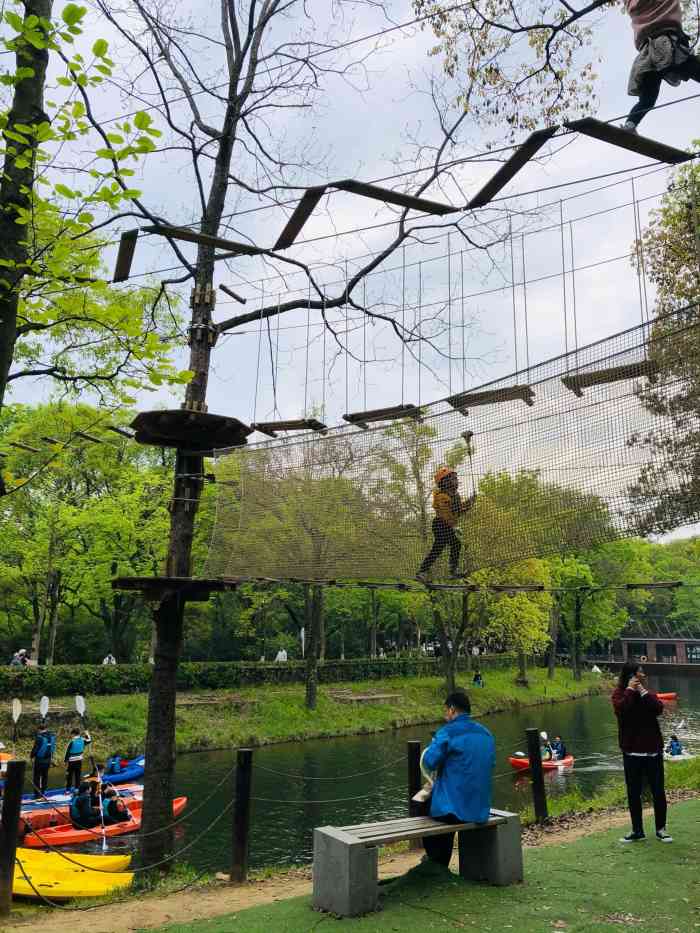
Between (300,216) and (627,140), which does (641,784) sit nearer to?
(627,140)

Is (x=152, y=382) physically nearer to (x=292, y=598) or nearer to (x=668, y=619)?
(x=292, y=598)

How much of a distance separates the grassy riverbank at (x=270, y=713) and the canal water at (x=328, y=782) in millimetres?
703

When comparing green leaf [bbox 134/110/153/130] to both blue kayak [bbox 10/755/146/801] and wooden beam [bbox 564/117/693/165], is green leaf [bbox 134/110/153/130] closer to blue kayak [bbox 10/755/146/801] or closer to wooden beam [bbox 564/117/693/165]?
wooden beam [bbox 564/117/693/165]

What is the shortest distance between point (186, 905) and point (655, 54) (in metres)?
7.84

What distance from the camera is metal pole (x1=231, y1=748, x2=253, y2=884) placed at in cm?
725

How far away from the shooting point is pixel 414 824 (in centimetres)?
512

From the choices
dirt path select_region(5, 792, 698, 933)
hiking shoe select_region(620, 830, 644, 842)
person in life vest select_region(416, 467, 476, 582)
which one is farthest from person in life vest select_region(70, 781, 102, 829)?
hiking shoe select_region(620, 830, 644, 842)

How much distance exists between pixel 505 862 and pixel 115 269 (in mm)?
6793

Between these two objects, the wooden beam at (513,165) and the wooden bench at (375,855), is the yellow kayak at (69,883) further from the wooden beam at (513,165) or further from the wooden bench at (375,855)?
the wooden beam at (513,165)

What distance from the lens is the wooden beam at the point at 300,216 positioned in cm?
620

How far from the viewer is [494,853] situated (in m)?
5.27

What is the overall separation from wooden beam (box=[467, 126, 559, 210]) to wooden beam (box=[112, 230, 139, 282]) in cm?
360

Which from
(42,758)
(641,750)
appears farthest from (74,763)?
(641,750)

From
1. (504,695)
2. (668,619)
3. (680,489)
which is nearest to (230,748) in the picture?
(504,695)
